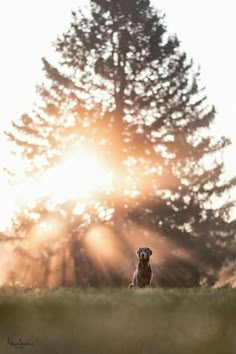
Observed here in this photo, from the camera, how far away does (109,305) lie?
7922mm

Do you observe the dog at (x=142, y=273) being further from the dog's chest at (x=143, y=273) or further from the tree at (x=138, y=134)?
the tree at (x=138, y=134)

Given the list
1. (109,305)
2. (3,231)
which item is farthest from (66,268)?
(109,305)

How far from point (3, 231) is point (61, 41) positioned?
29.3 ft

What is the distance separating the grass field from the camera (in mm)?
6145

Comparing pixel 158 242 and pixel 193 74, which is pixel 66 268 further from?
pixel 193 74

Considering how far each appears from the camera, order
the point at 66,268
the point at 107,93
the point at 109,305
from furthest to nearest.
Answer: the point at 107,93 < the point at 66,268 < the point at 109,305
